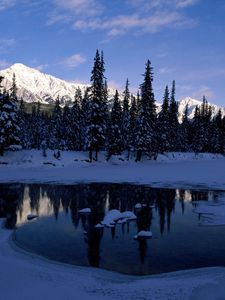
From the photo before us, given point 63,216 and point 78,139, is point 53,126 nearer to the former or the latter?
point 78,139

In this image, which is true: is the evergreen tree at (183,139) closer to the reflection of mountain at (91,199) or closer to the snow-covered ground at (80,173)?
the snow-covered ground at (80,173)

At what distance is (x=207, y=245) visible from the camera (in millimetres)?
14734

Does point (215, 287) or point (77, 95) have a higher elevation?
point (77, 95)

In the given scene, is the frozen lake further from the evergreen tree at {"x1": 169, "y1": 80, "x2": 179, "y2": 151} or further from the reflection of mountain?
the evergreen tree at {"x1": 169, "y1": 80, "x2": 179, "y2": 151}

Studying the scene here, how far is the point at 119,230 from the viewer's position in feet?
56.3

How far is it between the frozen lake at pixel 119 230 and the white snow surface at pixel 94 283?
28.2 inches

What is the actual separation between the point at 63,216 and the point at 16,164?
30.3m

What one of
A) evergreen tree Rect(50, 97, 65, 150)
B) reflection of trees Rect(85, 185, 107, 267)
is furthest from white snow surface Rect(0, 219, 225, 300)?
evergreen tree Rect(50, 97, 65, 150)

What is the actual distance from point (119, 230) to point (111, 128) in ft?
148

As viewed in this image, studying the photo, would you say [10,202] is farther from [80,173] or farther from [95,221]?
[80,173]

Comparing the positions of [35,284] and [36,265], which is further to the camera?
[36,265]

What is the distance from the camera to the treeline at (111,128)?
56500 millimetres

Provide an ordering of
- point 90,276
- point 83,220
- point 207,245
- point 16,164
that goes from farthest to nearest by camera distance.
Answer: point 16,164 → point 83,220 → point 207,245 → point 90,276

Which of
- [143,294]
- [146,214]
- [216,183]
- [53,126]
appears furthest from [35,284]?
[53,126]
